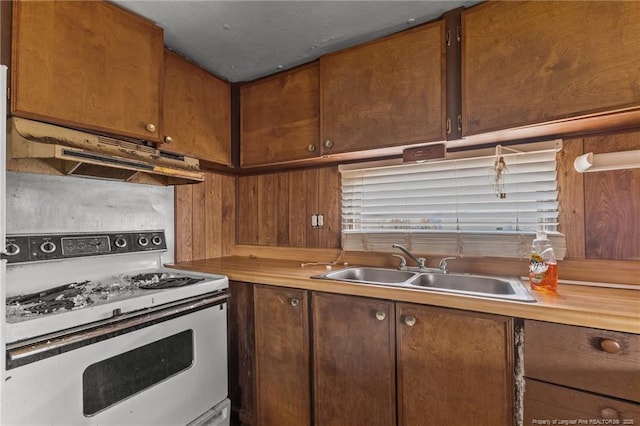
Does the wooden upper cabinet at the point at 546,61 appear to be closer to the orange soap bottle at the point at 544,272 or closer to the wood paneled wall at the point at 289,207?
the orange soap bottle at the point at 544,272

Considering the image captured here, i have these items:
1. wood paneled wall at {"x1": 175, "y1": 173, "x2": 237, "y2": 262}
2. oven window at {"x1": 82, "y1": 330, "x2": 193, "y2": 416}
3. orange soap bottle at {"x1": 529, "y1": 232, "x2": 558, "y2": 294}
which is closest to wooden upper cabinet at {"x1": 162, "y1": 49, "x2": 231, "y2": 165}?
wood paneled wall at {"x1": 175, "y1": 173, "x2": 237, "y2": 262}

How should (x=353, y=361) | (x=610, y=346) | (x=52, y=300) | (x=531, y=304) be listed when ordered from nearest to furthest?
(x=610, y=346), (x=531, y=304), (x=52, y=300), (x=353, y=361)

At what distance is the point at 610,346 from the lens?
95 centimetres

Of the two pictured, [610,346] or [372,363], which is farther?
[372,363]

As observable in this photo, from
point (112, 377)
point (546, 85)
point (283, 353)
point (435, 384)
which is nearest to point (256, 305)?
point (283, 353)

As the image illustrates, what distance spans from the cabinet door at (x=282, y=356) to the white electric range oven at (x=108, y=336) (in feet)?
0.63

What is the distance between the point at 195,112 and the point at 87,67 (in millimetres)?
594

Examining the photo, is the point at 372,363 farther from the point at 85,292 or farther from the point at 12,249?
the point at 12,249

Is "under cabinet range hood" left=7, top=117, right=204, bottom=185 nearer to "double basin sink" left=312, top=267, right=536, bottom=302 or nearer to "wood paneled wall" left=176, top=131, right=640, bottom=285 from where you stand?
"wood paneled wall" left=176, top=131, right=640, bottom=285

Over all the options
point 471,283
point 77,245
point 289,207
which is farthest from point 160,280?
point 471,283

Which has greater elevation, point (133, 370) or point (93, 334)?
point (93, 334)

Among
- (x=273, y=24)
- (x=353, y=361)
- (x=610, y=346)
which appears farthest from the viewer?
(x=273, y=24)

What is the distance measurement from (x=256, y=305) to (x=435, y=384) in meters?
0.93

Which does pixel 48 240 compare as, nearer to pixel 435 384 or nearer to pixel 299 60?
pixel 299 60
